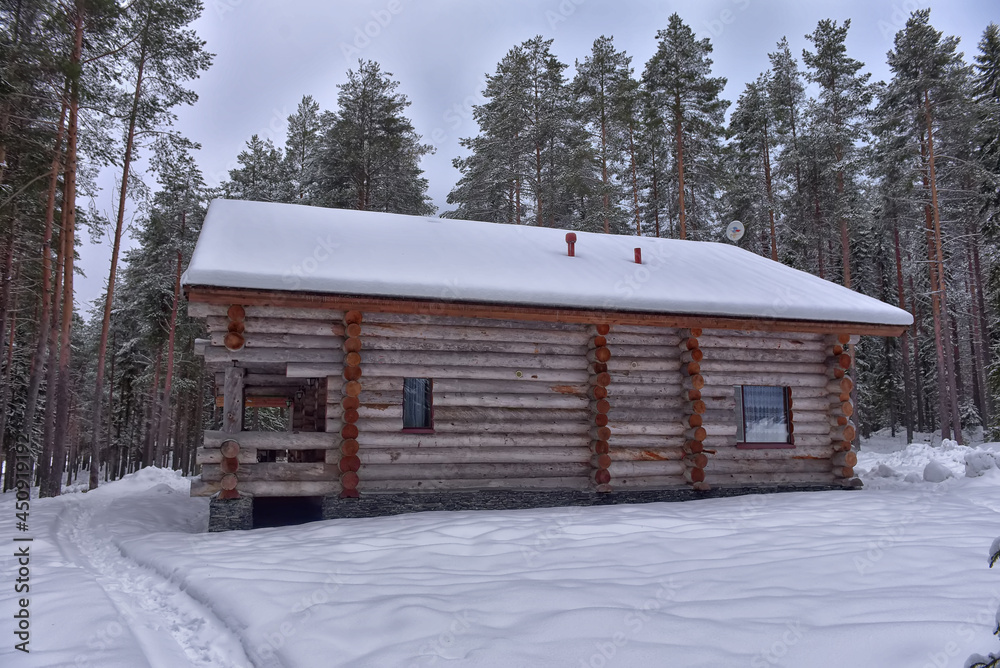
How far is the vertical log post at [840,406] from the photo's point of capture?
11883 millimetres

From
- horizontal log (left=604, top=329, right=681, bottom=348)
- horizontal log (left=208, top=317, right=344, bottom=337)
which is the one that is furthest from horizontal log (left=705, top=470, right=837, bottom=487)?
horizontal log (left=208, top=317, right=344, bottom=337)

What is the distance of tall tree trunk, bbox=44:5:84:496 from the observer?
15531 millimetres

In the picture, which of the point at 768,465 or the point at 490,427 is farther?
the point at 768,465

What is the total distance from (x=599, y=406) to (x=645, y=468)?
1.47m

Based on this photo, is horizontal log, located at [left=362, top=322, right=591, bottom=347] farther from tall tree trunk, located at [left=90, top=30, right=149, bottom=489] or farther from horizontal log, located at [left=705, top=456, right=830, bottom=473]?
tall tree trunk, located at [left=90, top=30, right=149, bottom=489]

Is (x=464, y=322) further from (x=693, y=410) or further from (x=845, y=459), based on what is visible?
(x=845, y=459)

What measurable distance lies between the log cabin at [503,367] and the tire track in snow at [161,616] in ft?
6.54

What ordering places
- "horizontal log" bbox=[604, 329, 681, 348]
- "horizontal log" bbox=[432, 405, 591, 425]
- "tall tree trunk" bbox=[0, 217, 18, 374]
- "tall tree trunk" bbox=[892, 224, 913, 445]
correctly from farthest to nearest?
"tall tree trunk" bbox=[892, 224, 913, 445] → "tall tree trunk" bbox=[0, 217, 18, 374] → "horizontal log" bbox=[604, 329, 681, 348] → "horizontal log" bbox=[432, 405, 591, 425]

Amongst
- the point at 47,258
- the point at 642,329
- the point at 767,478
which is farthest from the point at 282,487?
the point at 47,258

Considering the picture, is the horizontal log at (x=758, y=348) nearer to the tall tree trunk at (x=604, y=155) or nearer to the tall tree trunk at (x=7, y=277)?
the tall tree trunk at (x=604, y=155)

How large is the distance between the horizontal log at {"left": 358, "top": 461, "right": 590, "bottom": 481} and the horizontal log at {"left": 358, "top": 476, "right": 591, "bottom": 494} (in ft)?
0.18

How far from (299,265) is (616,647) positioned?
25.0ft

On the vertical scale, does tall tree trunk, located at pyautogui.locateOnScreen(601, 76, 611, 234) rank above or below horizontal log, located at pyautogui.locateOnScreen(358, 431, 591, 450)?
above

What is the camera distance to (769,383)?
1178cm
